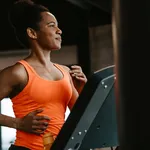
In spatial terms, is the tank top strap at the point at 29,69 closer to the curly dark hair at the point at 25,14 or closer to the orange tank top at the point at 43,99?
the orange tank top at the point at 43,99

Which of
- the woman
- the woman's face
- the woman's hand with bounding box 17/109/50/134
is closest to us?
the woman's hand with bounding box 17/109/50/134

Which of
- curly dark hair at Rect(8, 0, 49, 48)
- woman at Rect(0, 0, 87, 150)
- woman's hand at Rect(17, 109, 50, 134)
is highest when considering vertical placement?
curly dark hair at Rect(8, 0, 49, 48)

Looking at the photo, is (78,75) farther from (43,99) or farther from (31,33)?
(31,33)

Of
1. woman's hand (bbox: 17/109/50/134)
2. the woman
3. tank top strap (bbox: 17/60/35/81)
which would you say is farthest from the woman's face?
woman's hand (bbox: 17/109/50/134)

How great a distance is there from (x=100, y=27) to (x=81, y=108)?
23.6ft

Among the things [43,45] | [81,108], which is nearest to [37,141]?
[43,45]

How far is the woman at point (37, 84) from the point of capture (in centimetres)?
205

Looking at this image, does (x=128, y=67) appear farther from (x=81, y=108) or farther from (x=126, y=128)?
(x=81, y=108)

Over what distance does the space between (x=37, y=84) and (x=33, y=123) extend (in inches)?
8.0

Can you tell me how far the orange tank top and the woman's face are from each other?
0.41 ft

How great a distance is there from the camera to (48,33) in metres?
2.20

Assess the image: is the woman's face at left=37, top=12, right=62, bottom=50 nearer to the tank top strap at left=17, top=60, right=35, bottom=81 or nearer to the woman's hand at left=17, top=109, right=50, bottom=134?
the tank top strap at left=17, top=60, right=35, bottom=81

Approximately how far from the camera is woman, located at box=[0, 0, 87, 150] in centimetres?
205

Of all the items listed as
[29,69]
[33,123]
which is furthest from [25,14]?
[33,123]
